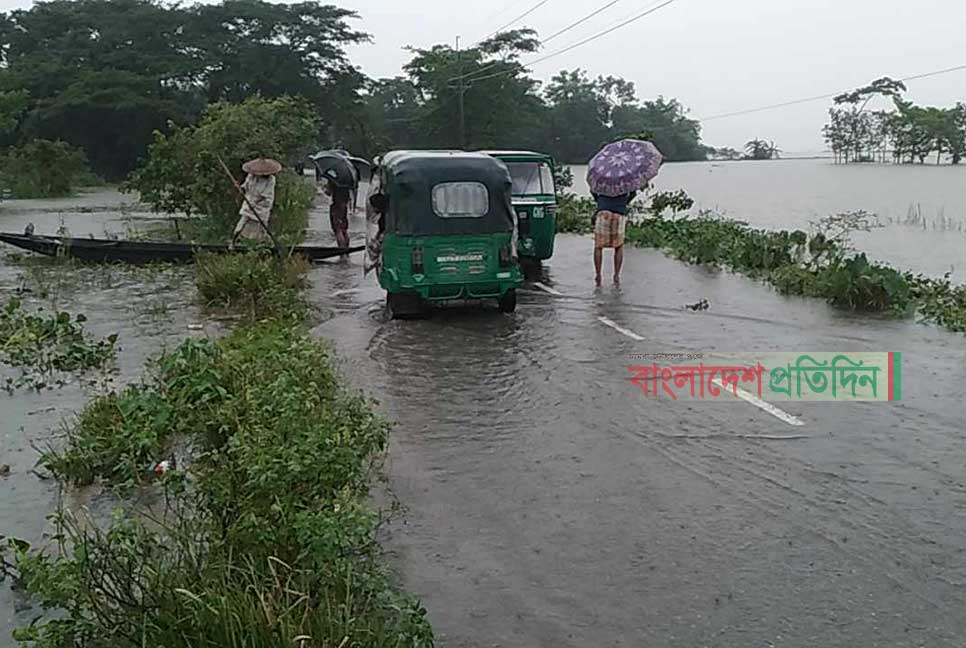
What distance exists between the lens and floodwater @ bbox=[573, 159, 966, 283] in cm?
2397

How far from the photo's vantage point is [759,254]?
56.3 ft

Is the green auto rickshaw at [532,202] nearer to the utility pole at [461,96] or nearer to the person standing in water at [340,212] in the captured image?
the person standing in water at [340,212]

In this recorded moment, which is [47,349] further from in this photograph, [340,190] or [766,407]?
[340,190]

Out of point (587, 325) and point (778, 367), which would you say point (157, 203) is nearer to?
point (587, 325)

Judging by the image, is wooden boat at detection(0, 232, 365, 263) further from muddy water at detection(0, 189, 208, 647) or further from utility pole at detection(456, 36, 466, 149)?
utility pole at detection(456, 36, 466, 149)

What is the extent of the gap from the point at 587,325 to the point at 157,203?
13.1 m

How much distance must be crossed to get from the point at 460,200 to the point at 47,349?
509 centimetres

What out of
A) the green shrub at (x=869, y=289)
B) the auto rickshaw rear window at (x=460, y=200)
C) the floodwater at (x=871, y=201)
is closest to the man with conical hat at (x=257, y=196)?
the auto rickshaw rear window at (x=460, y=200)

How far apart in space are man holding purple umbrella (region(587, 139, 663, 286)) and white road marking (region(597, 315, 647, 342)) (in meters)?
2.85

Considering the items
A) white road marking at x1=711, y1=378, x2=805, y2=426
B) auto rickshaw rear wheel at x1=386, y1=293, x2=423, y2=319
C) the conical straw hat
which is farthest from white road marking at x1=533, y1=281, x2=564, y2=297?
white road marking at x1=711, y1=378, x2=805, y2=426

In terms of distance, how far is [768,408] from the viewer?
8.09 m

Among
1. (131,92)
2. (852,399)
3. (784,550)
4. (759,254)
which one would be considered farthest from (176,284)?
(131,92)

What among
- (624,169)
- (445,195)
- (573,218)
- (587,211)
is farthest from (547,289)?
(587,211)

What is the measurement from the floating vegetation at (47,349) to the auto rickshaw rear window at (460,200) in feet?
13.7
